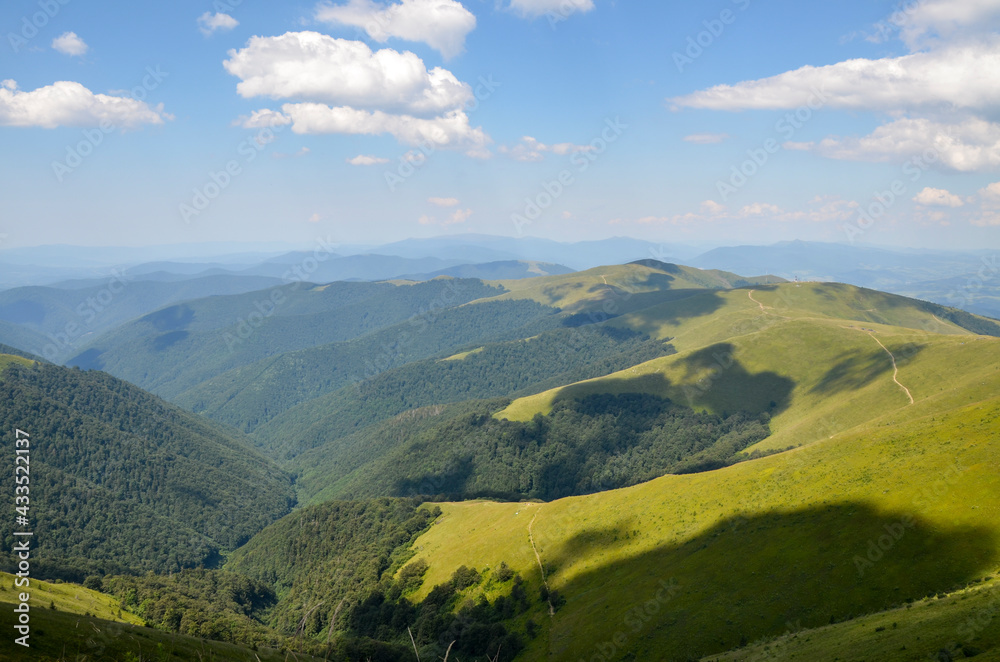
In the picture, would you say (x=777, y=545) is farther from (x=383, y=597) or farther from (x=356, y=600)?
(x=356, y=600)

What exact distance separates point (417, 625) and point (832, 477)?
274 feet

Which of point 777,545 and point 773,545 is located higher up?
point 777,545

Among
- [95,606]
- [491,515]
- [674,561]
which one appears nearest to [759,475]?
[674,561]

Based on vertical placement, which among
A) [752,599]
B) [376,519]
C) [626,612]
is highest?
[752,599]

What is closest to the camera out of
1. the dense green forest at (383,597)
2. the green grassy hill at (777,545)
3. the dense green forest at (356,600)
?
the green grassy hill at (777,545)

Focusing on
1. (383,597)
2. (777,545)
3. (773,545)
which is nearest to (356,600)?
(383,597)

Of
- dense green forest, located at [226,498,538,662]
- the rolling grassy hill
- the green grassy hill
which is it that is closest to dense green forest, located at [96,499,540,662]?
dense green forest, located at [226,498,538,662]

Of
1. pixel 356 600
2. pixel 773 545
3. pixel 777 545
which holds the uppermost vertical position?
pixel 777 545

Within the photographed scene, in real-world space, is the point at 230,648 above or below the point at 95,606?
above

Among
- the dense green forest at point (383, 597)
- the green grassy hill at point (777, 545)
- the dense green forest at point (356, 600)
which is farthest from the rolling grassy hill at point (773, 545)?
the dense green forest at point (356, 600)

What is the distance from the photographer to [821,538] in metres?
72.9

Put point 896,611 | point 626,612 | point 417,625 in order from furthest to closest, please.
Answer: point 417,625
point 626,612
point 896,611

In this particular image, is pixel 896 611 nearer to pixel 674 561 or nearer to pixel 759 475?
pixel 674 561

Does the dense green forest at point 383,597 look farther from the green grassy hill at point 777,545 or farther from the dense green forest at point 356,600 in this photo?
A: the green grassy hill at point 777,545
